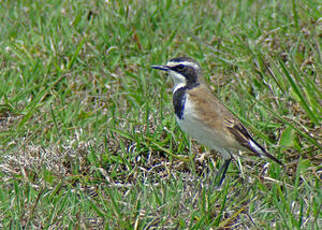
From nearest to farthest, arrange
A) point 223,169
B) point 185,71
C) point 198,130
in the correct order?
point 198,130 → point 223,169 → point 185,71

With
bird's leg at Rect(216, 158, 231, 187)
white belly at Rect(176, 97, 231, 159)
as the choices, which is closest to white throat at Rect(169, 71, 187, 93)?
white belly at Rect(176, 97, 231, 159)

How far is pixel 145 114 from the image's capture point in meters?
6.07

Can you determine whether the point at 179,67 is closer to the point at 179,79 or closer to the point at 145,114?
the point at 179,79

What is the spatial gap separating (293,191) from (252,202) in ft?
1.10

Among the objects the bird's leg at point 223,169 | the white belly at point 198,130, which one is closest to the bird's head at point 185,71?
the white belly at point 198,130

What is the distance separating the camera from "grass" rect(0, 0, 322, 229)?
15.3 ft

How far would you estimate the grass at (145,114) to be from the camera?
15.3ft

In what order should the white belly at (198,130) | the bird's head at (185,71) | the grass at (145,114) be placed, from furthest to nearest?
the bird's head at (185,71)
the white belly at (198,130)
the grass at (145,114)

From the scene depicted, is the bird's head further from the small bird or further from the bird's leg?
the bird's leg

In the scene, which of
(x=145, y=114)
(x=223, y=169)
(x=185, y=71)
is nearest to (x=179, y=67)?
(x=185, y=71)

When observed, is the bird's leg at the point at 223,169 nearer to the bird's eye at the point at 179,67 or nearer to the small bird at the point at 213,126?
the small bird at the point at 213,126

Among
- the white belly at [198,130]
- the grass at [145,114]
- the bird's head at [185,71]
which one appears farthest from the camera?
the bird's head at [185,71]

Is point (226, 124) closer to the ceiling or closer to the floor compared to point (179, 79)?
closer to the floor

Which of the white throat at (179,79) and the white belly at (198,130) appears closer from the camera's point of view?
the white belly at (198,130)
